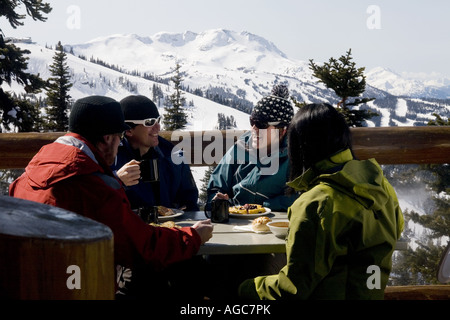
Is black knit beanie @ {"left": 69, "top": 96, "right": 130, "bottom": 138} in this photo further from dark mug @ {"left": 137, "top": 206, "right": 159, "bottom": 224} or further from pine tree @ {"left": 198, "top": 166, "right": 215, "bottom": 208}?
pine tree @ {"left": 198, "top": 166, "right": 215, "bottom": 208}

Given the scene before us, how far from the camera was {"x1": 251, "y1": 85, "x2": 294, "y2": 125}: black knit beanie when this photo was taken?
365 centimetres

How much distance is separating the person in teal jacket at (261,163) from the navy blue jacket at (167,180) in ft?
0.53

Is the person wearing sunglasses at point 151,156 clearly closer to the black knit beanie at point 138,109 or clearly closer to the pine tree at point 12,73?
the black knit beanie at point 138,109

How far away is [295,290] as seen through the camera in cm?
187

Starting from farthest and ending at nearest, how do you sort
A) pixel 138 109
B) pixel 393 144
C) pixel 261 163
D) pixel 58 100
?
1. pixel 58 100
2. pixel 393 144
3. pixel 261 163
4. pixel 138 109

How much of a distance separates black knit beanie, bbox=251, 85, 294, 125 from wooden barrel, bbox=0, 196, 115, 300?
9.52 feet

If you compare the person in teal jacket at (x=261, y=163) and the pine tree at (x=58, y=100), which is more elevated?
the person in teal jacket at (x=261, y=163)

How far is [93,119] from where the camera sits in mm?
2182

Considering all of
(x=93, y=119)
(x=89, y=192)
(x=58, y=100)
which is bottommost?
(x=58, y=100)

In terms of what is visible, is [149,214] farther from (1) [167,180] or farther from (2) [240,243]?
(1) [167,180]

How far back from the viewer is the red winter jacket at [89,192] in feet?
6.19

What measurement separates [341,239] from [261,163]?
5.93ft
